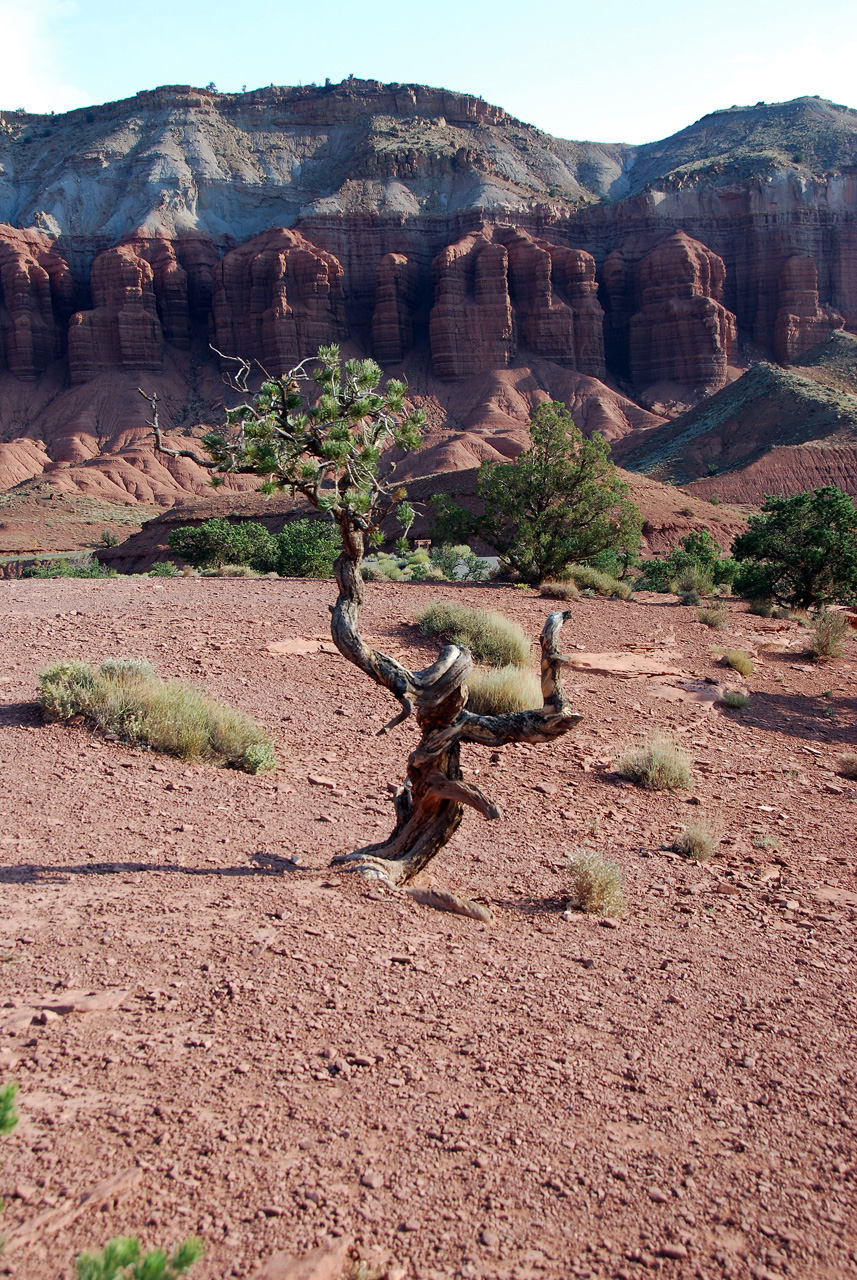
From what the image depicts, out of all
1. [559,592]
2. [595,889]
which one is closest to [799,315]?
[559,592]

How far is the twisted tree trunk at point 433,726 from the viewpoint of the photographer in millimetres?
5465

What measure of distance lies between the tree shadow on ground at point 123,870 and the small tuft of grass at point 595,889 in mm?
1825

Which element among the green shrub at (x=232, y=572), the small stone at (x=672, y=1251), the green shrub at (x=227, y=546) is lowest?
the small stone at (x=672, y=1251)

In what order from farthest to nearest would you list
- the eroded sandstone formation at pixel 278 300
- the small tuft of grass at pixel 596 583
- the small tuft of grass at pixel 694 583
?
the eroded sandstone formation at pixel 278 300 → the small tuft of grass at pixel 694 583 → the small tuft of grass at pixel 596 583

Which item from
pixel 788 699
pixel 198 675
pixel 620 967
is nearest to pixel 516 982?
pixel 620 967

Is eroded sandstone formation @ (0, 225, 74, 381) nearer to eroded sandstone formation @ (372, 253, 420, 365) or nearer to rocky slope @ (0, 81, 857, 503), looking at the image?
rocky slope @ (0, 81, 857, 503)

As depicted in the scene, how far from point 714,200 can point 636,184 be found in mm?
33994

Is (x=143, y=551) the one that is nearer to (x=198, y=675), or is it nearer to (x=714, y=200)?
(x=198, y=675)

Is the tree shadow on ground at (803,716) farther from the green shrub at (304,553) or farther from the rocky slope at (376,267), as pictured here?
the rocky slope at (376,267)

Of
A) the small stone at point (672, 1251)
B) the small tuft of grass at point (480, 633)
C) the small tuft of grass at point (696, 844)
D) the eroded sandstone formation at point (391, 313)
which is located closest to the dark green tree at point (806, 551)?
the small tuft of grass at point (480, 633)

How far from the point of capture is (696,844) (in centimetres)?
685

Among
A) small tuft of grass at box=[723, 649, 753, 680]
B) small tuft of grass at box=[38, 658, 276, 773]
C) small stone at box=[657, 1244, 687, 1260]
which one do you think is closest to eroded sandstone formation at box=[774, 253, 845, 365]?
small tuft of grass at box=[723, 649, 753, 680]

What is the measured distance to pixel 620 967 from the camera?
4.71 m

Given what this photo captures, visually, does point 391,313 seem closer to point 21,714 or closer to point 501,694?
point 501,694
